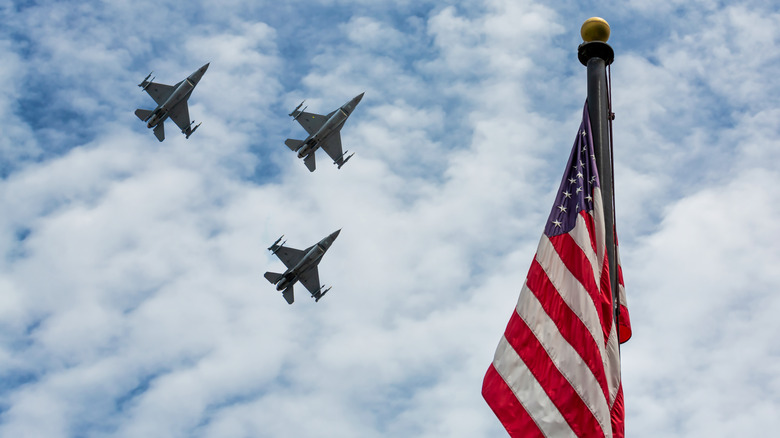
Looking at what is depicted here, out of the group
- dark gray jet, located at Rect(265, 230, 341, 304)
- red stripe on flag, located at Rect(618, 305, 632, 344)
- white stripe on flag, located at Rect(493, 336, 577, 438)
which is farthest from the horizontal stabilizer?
white stripe on flag, located at Rect(493, 336, 577, 438)

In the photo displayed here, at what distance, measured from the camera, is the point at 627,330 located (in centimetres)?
1505

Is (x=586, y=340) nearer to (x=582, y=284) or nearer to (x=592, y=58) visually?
(x=582, y=284)

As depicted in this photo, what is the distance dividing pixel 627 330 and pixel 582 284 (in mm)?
2180

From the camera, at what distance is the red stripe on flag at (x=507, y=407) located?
13.0 meters

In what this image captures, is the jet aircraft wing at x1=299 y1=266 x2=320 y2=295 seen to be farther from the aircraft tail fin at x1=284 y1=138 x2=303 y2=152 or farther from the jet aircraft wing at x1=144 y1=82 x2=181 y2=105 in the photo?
the jet aircraft wing at x1=144 y1=82 x2=181 y2=105

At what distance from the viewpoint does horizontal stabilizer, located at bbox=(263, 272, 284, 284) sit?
61312mm

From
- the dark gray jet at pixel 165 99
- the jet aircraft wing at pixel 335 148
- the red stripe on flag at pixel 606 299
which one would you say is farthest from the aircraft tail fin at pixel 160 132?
the red stripe on flag at pixel 606 299

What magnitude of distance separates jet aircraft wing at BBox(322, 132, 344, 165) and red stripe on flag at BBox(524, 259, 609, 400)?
51297 millimetres

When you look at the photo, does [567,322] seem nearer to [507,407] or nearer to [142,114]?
[507,407]

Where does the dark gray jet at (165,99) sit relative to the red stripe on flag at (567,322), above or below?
above

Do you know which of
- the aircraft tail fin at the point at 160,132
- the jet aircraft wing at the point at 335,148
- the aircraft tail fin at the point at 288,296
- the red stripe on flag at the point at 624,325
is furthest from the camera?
the jet aircraft wing at the point at 335,148

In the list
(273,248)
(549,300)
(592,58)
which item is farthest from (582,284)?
(273,248)

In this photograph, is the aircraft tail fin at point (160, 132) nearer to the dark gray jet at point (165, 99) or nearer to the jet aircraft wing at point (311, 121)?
the dark gray jet at point (165, 99)

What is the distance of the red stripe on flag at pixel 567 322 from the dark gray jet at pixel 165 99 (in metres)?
52.1
